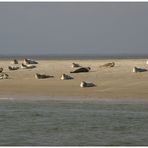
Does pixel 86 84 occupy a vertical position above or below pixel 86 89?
above

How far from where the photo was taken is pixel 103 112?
1581 centimetres

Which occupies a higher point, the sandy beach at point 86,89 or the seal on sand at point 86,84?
the seal on sand at point 86,84

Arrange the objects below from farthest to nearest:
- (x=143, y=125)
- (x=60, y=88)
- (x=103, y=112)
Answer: (x=60, y=88)
(x=103, y=112)
(x=143, y=125)

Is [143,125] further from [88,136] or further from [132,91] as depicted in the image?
[132,91]

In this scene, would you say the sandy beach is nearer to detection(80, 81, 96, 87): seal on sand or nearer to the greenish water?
detection(80, 81, 96, 87): seal on sand

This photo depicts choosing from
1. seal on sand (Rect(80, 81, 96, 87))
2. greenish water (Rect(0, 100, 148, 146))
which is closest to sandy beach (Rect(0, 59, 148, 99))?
seal on sand (Rect(80, 81, 96, 87))

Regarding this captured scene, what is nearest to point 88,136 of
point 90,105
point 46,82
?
point 90,105

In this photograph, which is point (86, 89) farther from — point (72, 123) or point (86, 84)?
point (72, 123)

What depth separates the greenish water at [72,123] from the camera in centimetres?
1190

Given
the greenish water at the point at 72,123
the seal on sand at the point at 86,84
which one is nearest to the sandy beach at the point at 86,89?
the seal on sand at the point at 86,84

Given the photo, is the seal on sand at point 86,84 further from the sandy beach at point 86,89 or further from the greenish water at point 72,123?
the greenish water at point 72,123

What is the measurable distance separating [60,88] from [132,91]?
278 centimetres

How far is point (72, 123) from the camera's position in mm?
14164

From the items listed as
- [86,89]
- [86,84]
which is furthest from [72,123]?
[86,84]
